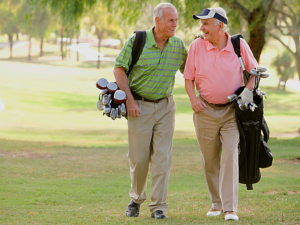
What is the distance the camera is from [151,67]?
15.7ft

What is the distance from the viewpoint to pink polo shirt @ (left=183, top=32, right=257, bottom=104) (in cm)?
464

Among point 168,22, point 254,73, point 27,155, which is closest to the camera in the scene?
point 254,73

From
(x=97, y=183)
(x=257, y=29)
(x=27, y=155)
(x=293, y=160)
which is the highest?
(x=257, y=29)

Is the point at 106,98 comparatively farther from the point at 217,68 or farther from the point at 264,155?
the point at 264,155

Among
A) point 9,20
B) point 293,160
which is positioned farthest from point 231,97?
point 9,20

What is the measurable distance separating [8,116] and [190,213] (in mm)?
17375

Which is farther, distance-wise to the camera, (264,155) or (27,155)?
(27,155)

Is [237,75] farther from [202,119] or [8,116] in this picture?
[8,116]

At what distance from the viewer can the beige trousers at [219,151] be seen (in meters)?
4.54

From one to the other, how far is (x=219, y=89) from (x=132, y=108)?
0.93 m

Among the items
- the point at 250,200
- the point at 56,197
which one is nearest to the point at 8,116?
the point at 56,197

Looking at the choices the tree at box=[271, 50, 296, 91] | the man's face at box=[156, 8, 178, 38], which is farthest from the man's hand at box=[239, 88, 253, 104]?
the tree at box=[271, 50, 296, 91]

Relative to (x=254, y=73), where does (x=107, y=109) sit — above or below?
below

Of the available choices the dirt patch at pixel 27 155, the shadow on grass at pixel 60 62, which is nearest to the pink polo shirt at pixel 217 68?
the dirt patch at pixel 27 155
